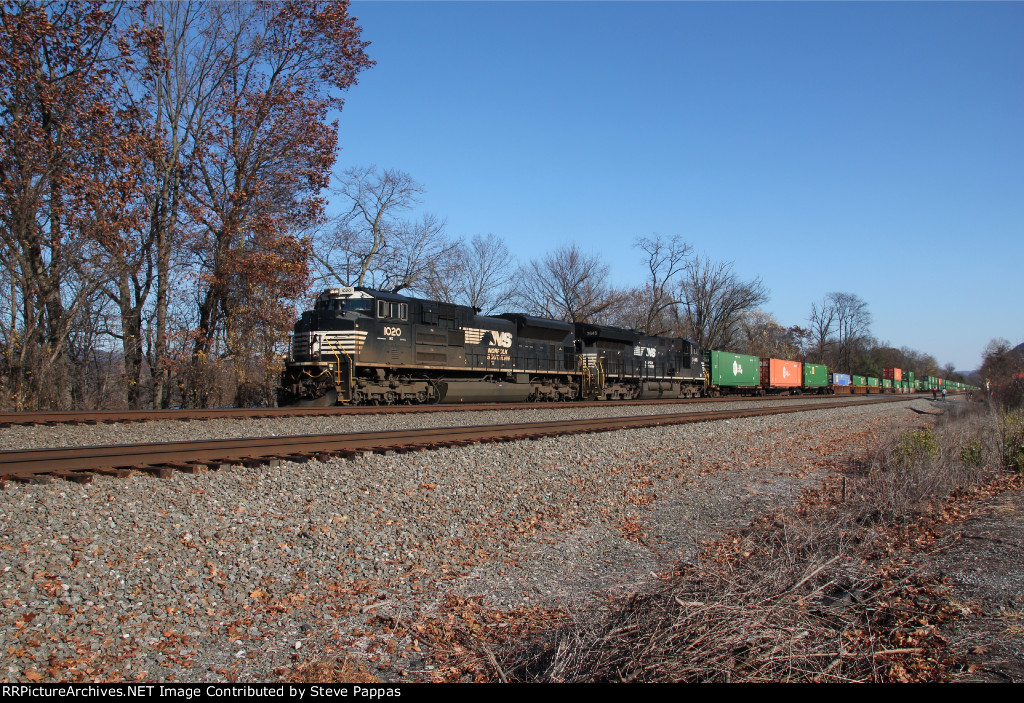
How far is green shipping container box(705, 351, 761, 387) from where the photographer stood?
1497 inches

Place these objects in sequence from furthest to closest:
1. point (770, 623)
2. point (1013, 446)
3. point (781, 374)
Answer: point (781, 374), point (1013, 446), point (770, 623)

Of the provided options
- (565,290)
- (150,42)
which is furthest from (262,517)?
(565,290)

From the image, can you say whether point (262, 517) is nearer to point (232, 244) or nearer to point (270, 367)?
point (270, 367)

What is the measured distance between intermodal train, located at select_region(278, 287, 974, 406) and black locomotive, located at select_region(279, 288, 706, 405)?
3cm

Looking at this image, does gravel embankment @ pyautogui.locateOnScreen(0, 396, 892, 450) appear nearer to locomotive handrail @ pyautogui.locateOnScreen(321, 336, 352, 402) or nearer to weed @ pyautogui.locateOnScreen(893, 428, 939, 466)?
locomotive handrail @ pyautogui.locateOnScreen(321, 336, 352, 402)

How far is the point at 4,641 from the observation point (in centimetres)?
349

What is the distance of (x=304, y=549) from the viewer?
A: 17.2 ft

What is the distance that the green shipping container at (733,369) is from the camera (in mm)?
38031

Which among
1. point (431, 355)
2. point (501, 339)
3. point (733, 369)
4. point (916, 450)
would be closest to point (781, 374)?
point (733, 369)

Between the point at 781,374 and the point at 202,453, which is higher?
the point at 781,374

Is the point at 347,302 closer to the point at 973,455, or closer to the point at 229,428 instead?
the point at 229,428

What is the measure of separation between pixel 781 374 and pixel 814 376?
672 centimetres

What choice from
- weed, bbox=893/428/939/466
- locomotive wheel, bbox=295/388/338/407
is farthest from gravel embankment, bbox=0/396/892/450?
weed, bbox=893/428/939/466
